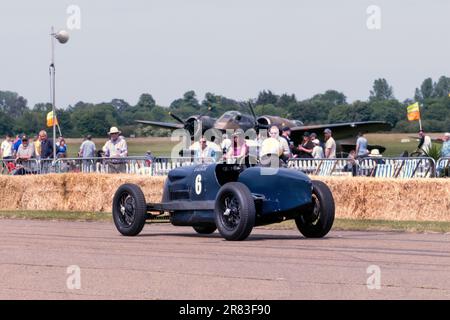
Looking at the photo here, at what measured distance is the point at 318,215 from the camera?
43.9 ft

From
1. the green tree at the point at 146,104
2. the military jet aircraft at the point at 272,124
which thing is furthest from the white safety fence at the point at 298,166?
the green tree at the point at 146,104

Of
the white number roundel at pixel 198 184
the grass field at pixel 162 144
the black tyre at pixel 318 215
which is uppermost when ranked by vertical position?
the grass field at pixel 162 144

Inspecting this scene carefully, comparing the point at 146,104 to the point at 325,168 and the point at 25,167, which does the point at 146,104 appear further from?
the point at 325,168

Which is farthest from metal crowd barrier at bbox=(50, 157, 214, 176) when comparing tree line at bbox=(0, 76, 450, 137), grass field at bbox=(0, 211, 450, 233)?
tree line at bbox=(0, 76, 450, 137)

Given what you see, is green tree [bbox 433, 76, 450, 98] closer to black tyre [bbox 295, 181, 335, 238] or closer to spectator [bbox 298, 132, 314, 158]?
spectator [bbox 298, 132, 314, 158]

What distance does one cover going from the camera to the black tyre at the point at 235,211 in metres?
12.4

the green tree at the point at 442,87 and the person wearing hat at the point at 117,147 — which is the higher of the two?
the green tree at the point at 442,87

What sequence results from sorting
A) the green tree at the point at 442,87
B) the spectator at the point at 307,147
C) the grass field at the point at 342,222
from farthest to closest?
the green tree at the point at 442,87, the spectator at the point at 307,147, the grass field at the point at 342,222

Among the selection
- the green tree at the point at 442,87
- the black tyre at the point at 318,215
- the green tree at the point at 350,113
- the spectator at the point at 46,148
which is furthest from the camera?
the green tree at the point at 442,87

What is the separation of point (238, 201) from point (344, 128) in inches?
1234

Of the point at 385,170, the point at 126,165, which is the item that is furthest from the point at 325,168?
the point at 126,165

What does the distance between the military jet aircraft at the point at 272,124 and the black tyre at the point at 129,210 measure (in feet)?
73.1

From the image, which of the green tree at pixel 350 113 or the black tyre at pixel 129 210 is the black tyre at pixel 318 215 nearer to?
the black tyre at pixel 129 210

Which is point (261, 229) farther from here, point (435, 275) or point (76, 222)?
point (435, 275)
